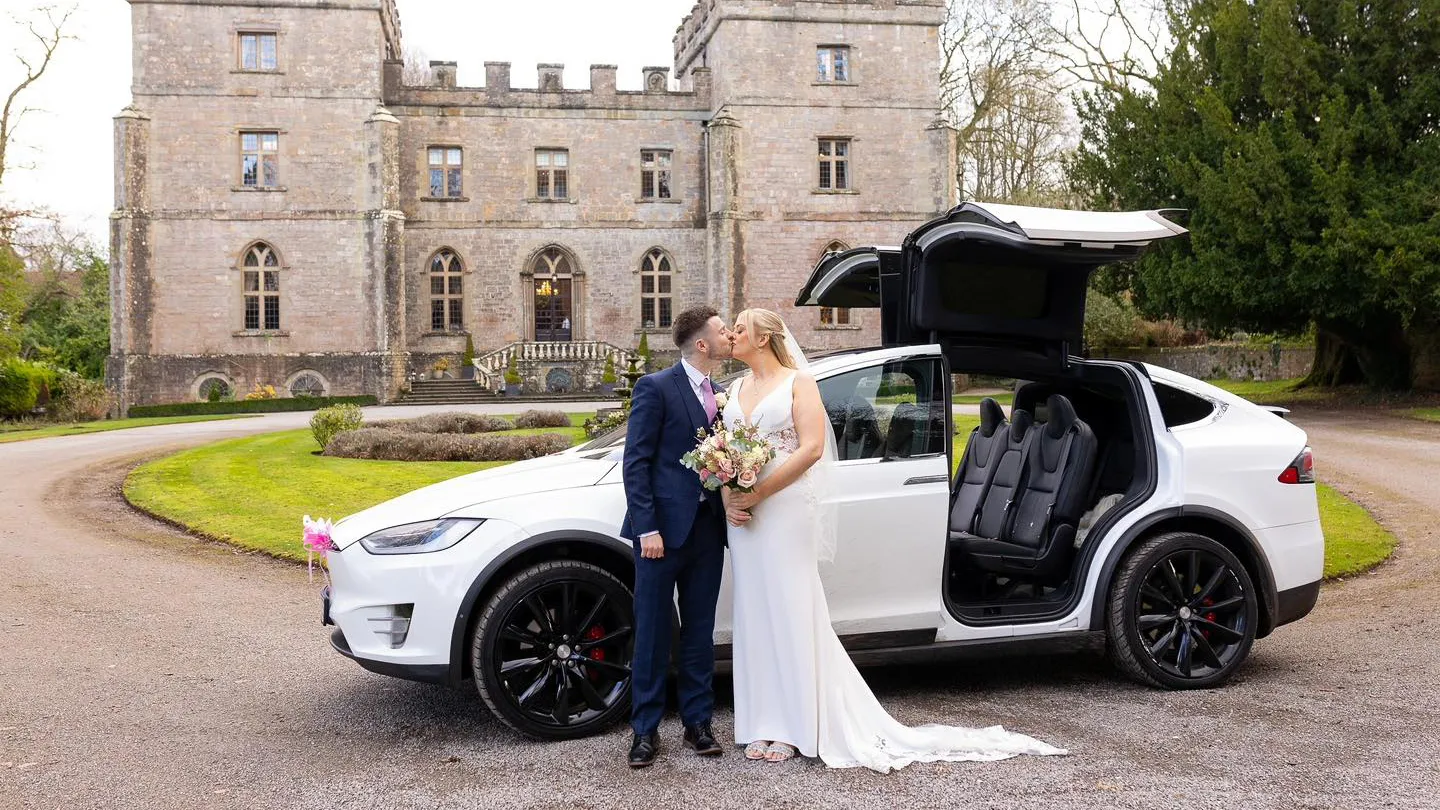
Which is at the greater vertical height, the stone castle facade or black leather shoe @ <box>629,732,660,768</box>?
the stone castle facade

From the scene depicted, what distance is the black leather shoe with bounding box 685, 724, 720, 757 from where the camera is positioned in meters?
4.77

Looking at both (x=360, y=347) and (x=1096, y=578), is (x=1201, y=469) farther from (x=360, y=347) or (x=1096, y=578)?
(x=360, y=347)

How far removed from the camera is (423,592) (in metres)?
4.91

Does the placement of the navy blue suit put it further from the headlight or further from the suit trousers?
the headlight

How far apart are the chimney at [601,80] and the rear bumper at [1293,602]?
3411cm

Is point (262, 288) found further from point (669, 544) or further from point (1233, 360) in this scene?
point (669, 544)

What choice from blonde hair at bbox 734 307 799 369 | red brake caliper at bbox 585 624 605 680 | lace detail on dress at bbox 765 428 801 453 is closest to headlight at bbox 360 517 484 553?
red brake caliper at bbox 585 624 605 680

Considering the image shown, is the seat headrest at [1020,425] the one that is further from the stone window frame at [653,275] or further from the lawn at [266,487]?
the stone window frame at [653,275]

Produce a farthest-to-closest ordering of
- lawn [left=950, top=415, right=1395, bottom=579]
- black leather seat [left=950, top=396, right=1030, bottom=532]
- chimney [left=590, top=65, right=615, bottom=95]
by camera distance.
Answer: chimney [left=590, top=65, right=615, bottom=95]
lawn [left=950, top=415, right=1395, bottom=579]
black leather seat [left=950, top=396, right=1030, bottom=532]

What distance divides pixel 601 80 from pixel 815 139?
22.7ft

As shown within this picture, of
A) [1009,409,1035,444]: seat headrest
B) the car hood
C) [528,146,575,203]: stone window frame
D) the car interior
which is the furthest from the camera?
[528,146,575,203]: stone window frame

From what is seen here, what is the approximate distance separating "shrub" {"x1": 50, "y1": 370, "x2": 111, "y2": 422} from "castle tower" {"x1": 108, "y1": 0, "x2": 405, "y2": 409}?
2727 millimetres

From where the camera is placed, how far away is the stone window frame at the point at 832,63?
Result: 3725 centimetres

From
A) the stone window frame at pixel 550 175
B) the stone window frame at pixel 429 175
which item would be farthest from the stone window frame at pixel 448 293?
the stone window frame at pixel 550 175
